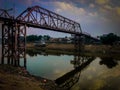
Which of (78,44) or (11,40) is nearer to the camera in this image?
(11,40)

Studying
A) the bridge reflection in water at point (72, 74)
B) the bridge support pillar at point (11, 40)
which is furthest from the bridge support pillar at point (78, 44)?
the bridge support pillar at point (11, 40)

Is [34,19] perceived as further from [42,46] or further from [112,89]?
[42,46]

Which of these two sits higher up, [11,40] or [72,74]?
[11,40]

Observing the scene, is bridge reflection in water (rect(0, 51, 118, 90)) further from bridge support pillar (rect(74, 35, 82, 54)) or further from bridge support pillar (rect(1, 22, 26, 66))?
bridge support pillar (rect(74, 35, 82, 54))

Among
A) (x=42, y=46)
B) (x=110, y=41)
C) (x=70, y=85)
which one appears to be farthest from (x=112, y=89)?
(x=42, y=46)

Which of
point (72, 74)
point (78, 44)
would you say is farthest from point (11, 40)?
point (78, 44)

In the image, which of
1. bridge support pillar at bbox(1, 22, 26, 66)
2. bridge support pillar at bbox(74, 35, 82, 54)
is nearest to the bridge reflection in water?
bridge support pillar at bbox(1, 22, 26, 66)

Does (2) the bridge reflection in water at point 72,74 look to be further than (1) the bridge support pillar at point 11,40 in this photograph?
No

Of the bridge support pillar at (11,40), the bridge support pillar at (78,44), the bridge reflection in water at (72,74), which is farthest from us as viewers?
the bridge support pillar at (78,44)

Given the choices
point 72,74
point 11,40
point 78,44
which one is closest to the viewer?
point 72,74

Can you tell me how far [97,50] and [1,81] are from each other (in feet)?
142

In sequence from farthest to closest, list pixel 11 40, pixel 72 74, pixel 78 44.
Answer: pixel 78 44 → pixel 11 40 → pixel 72 74

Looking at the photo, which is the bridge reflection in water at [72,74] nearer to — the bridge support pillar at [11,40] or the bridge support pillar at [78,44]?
the bridge support pillar at [11,40]

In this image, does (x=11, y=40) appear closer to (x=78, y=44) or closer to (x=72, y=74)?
(x=72, y=74)
